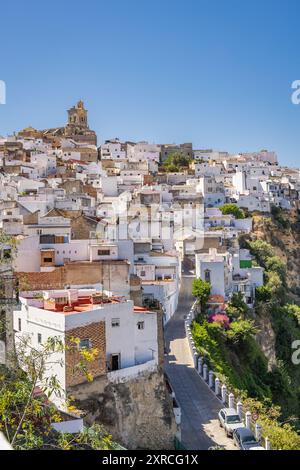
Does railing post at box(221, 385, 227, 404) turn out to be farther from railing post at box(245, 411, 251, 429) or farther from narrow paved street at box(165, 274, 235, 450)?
railing post at box(245, 411, 251, 429)

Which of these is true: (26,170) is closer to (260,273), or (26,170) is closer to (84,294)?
(260,273)

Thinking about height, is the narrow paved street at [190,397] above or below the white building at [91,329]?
below

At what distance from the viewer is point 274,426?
15727 millimetres

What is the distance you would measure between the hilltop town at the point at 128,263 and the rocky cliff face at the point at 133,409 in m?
0.03

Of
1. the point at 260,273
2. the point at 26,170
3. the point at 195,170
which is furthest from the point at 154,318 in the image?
the point at 195,170

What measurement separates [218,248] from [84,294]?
671 inches

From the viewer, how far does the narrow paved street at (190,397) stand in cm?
1419

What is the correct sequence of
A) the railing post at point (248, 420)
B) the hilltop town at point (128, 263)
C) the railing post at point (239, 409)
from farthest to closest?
the railing post at point (239, 409)
the railing post at point (248, 420)
the hilltop town at point (128, 263)

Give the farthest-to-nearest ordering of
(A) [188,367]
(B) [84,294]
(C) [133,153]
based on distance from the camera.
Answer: (C) [133,153]
(A) [188,367]
(B) [84,294]

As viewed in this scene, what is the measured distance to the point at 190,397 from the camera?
16.8m

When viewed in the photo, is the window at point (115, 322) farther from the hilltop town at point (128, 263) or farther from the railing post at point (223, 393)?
the railing post at point (223, 393)

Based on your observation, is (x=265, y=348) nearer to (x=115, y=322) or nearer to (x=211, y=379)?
(x=211, y=379)

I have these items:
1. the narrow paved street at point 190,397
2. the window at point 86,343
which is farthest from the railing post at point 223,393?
the window at point 86,343

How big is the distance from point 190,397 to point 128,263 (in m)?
5.17
